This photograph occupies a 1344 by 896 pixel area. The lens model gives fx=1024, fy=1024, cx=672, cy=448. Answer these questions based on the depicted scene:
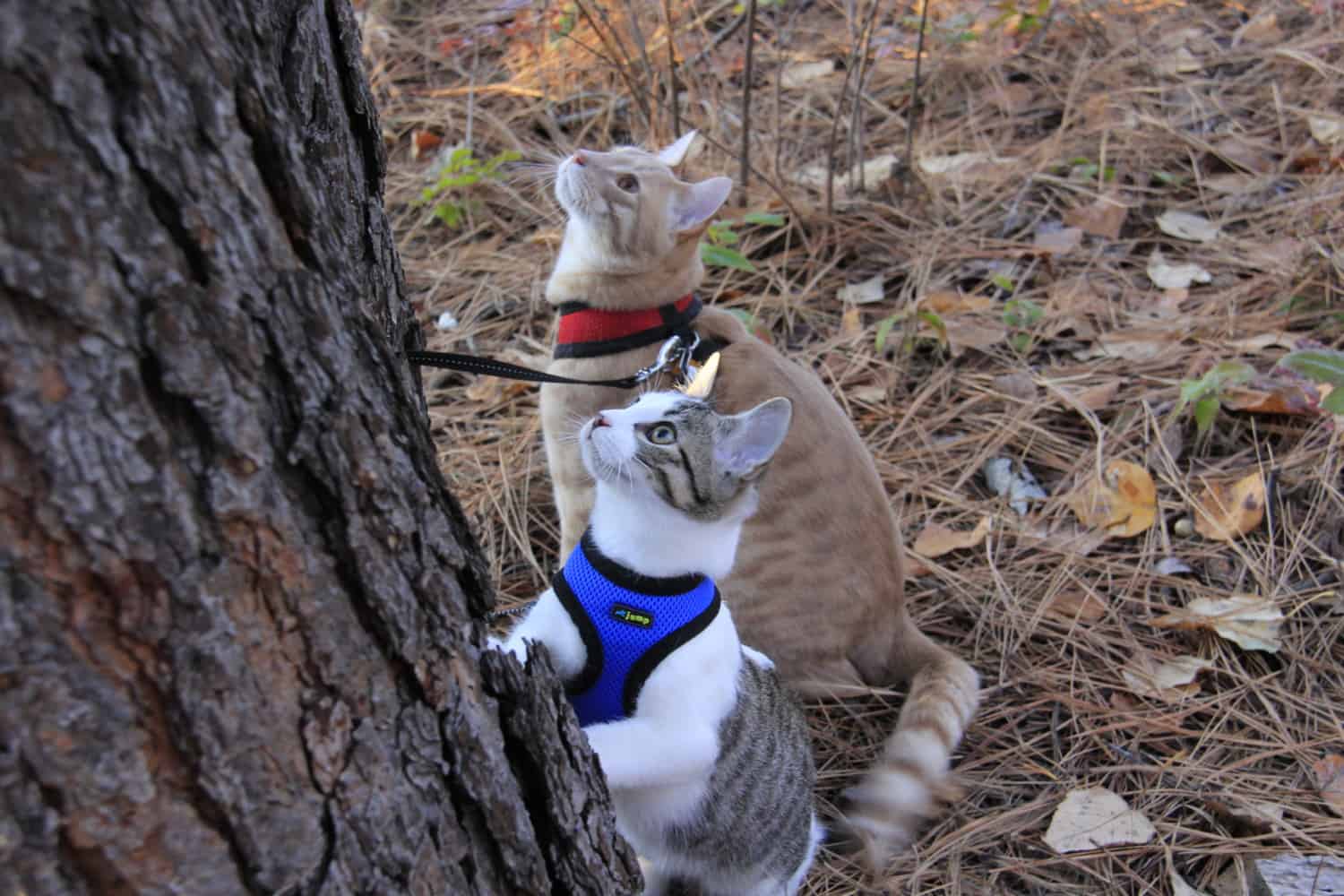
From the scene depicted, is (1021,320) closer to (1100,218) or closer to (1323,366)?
(1100,218)

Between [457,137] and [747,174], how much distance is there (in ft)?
4.65

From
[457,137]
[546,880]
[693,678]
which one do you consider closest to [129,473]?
[546,880]

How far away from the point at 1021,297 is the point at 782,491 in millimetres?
1628

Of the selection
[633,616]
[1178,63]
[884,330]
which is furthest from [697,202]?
[1178,63]

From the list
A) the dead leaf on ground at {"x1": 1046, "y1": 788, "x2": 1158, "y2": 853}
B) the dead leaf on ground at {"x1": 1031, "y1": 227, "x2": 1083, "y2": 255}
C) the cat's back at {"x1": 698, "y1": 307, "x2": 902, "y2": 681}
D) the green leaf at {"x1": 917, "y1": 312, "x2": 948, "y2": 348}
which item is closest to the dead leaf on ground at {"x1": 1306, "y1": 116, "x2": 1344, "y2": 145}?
the dead leaf on ground at {"x1": 1031, "y1": 227, "x2": 1083, "y2": 255}

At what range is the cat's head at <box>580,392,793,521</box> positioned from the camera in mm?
2016

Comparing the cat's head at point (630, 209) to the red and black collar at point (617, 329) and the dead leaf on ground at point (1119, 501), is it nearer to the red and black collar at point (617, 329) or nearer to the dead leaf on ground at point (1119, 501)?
the red and black collar at point (617, 329)

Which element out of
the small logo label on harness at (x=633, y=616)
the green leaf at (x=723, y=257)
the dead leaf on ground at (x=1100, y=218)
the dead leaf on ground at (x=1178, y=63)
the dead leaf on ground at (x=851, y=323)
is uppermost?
the dead leaf on ground at (x=1178, y=63)

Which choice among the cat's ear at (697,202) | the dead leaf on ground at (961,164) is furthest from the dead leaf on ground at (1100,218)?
the cat's ear at (697,202)

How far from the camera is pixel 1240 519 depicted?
2.82 metres

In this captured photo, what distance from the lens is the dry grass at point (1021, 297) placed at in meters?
2.32

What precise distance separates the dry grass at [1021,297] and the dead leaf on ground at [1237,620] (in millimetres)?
49

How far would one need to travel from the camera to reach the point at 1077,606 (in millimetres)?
2715

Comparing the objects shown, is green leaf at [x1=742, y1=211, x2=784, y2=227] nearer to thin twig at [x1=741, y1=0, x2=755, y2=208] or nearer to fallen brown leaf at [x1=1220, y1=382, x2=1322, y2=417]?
thin twig at [x1=741, y1=0, x2=755, y2=208]
